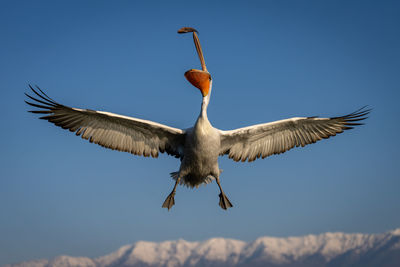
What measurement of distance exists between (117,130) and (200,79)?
2491mm

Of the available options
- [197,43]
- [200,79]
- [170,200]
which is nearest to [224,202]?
[170,200]

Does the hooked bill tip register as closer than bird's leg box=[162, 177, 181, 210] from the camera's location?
Yes

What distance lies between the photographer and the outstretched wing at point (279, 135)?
1084 cm

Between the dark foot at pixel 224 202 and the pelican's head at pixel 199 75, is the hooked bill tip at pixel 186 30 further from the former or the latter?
the dark foot at pixel 224 202

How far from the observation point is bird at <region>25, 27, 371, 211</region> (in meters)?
9.55

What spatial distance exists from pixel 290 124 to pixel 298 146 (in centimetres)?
74

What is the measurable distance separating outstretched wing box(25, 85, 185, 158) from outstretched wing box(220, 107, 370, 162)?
137 centimetres

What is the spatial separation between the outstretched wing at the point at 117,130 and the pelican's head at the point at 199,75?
1.28 metres

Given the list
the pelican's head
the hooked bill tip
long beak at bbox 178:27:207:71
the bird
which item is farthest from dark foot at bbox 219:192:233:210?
the hooked bill tip

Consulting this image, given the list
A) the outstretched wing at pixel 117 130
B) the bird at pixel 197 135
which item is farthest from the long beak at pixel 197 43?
the outstretched wing at pixel 117 130

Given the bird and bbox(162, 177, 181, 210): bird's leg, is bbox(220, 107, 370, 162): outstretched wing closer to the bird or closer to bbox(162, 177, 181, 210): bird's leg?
the bird

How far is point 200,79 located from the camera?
30.5 feet

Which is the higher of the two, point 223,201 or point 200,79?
point 200,79

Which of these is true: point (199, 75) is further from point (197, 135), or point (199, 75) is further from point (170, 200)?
point (170, 200)
